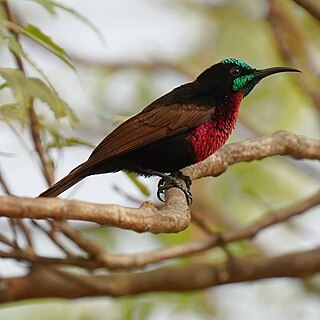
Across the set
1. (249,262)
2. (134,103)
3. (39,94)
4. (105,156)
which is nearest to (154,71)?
(134,103)

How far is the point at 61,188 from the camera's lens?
3.59 meters

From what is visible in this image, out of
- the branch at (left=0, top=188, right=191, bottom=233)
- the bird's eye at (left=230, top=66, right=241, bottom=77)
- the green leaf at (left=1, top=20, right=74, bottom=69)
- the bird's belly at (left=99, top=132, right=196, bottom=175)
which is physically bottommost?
the branch at (left=0, top=188, right=191, bottom=233)

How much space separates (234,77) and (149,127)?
60cm

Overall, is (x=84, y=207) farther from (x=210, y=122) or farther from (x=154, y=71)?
(x=154, y=71)

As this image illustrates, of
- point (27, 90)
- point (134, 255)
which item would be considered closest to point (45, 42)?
point (27, 90)

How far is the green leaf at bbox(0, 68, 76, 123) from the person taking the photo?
2.62 metres

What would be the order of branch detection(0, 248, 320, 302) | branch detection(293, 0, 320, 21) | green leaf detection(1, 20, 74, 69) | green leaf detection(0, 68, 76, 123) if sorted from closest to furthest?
1. green leaf detection(0, 68, 76, 123)
2. green leaf detection(1, 20, 74, 69)
3. branch detection(293, 0, 320, 21)
4. branch detection(0, 248, 320, 302)

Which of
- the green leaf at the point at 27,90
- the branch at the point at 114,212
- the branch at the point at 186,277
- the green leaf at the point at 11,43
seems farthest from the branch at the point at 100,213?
the branch at the point at 186,277


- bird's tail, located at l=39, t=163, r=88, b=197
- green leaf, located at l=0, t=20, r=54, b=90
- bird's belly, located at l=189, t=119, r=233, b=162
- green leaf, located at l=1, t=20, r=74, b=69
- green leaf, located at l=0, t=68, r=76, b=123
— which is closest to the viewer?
green leaf, located at l=0, t=68, r=76, b=123

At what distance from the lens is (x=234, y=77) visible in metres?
4.40

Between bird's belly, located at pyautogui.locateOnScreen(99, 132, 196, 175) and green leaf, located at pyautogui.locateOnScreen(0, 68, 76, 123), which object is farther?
bird's belly, located at pyautogui.locateOnScreen(99, 132, 196, 175)

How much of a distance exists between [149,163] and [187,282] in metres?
0.74

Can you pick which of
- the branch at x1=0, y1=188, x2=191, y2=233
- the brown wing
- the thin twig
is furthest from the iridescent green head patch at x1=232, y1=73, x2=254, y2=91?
the branch at x1=0, y1=188, x2=191, y2=233

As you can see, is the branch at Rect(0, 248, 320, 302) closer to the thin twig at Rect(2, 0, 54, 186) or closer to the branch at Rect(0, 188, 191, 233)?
the thin twig at Rect(2, 0, 54, 186)
